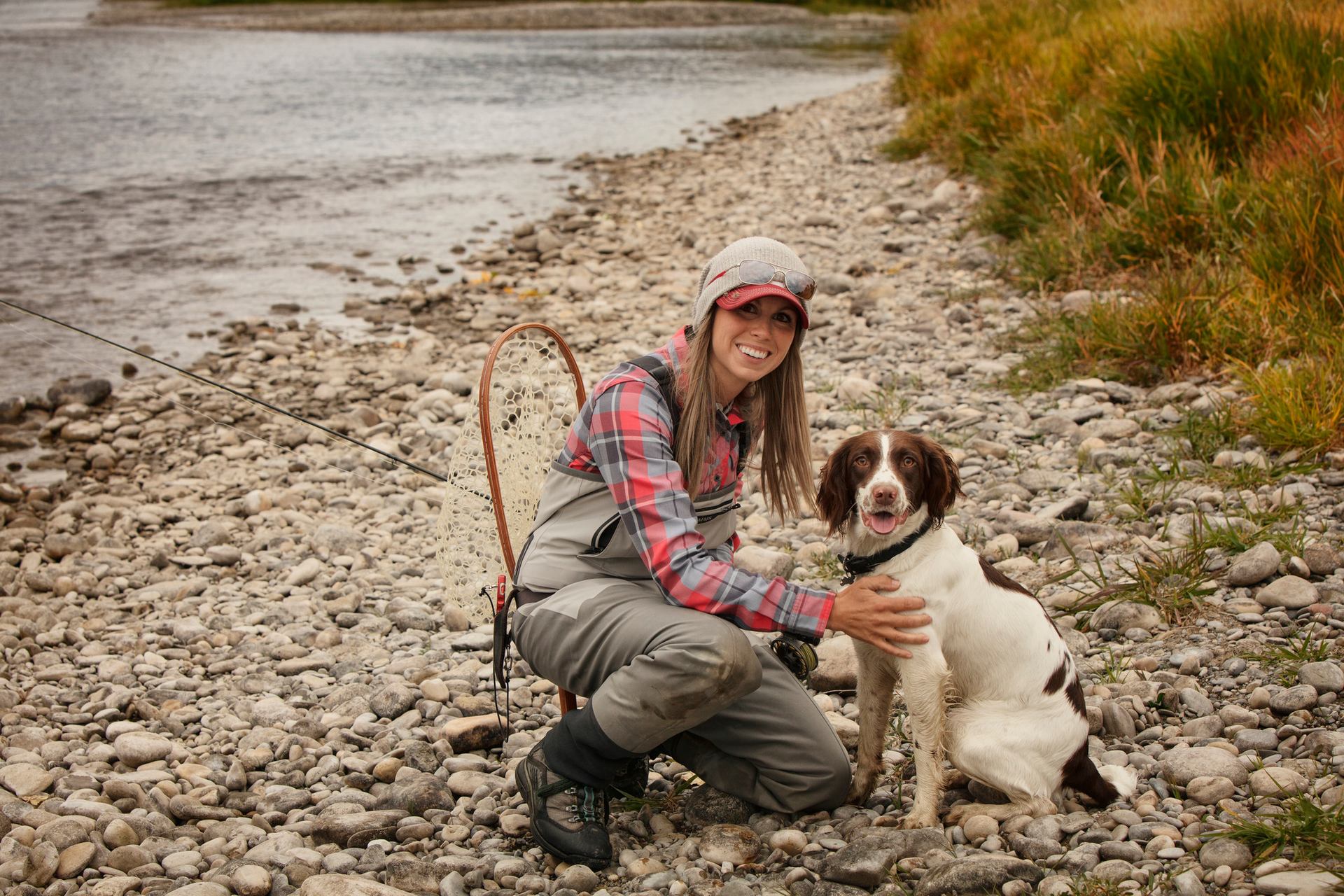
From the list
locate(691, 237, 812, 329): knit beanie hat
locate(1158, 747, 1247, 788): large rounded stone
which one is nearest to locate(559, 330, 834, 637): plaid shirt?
locate(691, 237, 812, 329): knit beanie hat

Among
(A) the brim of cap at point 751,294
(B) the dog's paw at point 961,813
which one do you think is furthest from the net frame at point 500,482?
(B) the dog's paw at point 961,813

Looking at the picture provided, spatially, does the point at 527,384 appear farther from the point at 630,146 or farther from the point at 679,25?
the point at 679,25

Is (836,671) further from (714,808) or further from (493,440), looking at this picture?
(493,440)

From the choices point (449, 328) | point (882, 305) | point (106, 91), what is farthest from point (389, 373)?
point (106, 91)

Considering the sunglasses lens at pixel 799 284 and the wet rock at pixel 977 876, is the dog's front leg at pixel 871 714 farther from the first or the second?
the sunglasses lens at pixel 799 284

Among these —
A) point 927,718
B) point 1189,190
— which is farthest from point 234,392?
point 1189,190

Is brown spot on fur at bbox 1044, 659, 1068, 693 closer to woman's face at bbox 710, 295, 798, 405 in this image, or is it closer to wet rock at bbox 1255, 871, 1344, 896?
wet rock at bbox 1255, 871, 1344, 896

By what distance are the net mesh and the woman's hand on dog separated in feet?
3.88

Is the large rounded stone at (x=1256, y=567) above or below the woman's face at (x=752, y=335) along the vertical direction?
below

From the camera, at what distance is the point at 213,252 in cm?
1204

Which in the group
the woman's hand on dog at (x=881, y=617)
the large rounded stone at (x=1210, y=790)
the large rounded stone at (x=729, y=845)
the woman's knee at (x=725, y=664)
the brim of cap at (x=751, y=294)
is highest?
the brim of cap at (x=751, y=294)

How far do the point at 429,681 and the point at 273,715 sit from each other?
1.87 feet

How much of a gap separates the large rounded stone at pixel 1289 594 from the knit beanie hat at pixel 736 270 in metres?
2.04

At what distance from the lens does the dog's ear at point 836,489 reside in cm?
304
